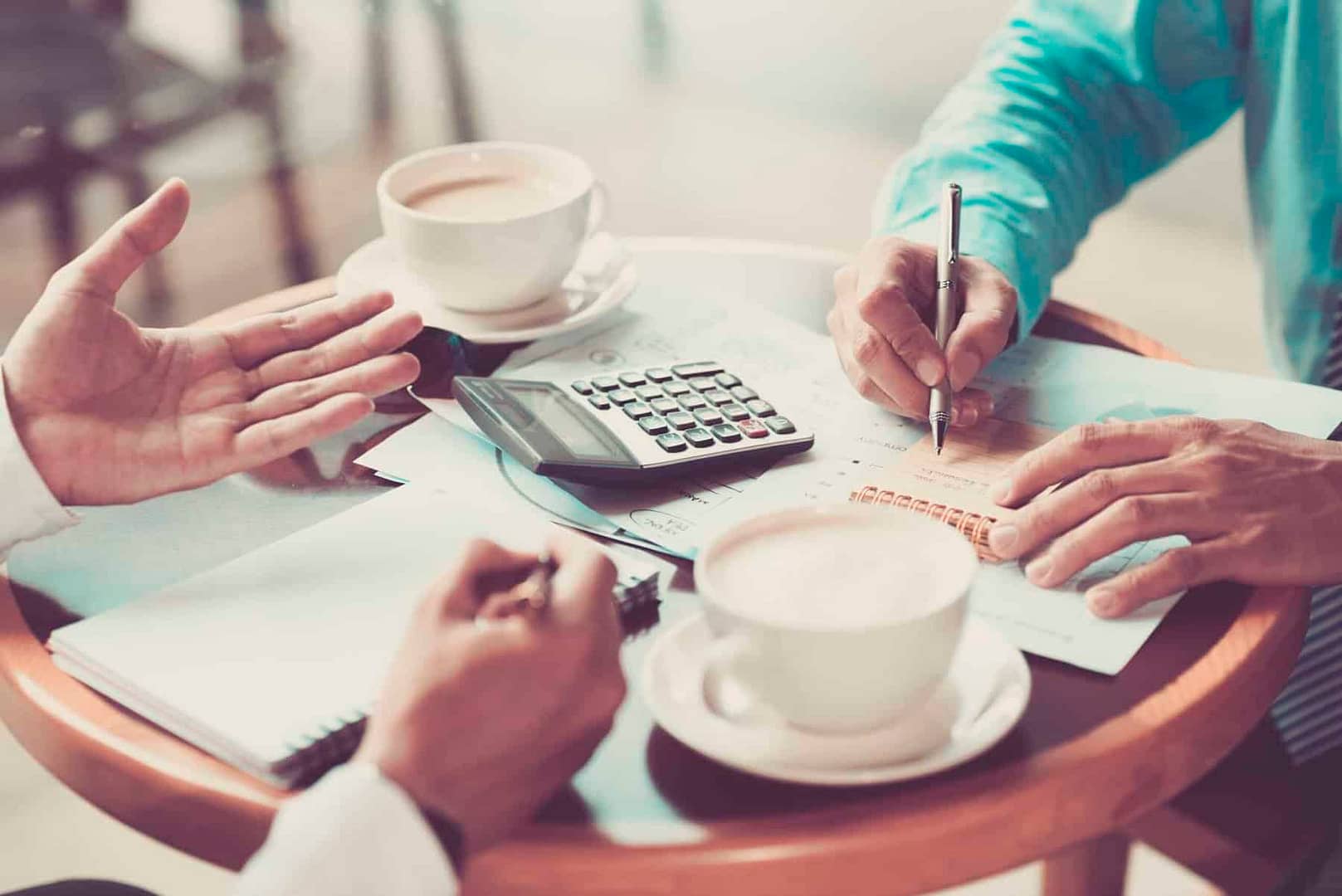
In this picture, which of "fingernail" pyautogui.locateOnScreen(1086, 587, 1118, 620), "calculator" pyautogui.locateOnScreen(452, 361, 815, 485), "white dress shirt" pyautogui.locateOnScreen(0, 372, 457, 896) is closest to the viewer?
"white dress shirt" pyautogui.locateOnScreen(0, 372, 457, 896)

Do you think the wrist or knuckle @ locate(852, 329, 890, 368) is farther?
knuckle @ locate(852, 329, 890, 368)

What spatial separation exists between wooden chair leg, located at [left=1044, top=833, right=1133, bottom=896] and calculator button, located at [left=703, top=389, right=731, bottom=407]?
0.44m

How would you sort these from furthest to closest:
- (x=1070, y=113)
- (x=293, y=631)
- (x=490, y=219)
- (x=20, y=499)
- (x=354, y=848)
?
1. (x=1070, y=113)
2. (x=490, y=219)
3. (x=20, y=499)
4. (x=293, y=631)
5. (x=354, y=848)

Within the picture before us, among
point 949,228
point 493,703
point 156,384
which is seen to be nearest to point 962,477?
point 949,228

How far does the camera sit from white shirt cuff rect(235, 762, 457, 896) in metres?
0.50

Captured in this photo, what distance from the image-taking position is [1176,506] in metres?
0.69

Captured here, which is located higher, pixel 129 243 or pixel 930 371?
pixel 129 243

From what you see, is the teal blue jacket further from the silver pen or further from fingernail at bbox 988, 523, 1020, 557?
fingernail at bbox 988, 523, 1020, 557

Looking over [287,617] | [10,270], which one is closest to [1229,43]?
[287,617]

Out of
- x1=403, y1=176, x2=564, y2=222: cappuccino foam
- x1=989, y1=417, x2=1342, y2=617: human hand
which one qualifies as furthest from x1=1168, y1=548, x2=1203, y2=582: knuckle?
x1=403, y1=176, x2=564, y2=222: cappuccino foam

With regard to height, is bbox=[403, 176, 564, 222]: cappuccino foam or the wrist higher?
bbox=[403, 176, 564, 222]: cappuccino foam

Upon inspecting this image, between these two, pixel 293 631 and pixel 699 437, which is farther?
pixel 699 437

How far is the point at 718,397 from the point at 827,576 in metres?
0.31

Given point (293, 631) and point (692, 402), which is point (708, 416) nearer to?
point (692, 402)
